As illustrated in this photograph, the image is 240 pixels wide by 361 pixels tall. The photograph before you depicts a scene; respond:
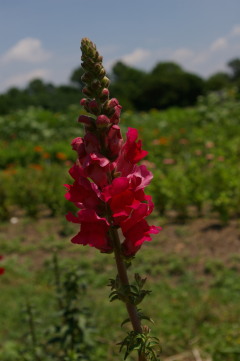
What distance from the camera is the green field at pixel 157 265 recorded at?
3.74 metres

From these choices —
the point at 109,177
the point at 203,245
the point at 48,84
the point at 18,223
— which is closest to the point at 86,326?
the point at 109,177

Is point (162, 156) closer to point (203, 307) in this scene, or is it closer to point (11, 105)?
point (203, 307)

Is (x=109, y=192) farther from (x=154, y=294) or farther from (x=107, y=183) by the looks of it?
(x=154, y=294)

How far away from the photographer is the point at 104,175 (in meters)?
1.28

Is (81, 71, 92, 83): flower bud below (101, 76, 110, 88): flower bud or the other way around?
the other way around

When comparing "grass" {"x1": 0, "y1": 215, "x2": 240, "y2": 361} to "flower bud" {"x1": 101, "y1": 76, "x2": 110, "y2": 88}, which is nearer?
"flower bud" {"x1": 101, "y1": 76, "x2": 110, "y2": 88}

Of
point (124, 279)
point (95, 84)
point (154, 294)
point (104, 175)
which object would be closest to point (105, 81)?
point (95, 84)

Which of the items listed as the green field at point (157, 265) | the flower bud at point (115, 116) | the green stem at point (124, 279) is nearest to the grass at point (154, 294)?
the green field at point (157, 265)

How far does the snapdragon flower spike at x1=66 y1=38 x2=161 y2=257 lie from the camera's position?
1.25m

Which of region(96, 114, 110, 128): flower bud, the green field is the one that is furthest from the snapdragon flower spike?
the green field

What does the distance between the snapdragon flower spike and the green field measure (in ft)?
4.55

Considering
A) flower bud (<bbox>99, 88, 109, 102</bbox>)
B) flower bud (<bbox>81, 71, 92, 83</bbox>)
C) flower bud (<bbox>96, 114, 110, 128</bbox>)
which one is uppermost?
flower bud (<bbox>81, 71, 92, 83</bbox>)

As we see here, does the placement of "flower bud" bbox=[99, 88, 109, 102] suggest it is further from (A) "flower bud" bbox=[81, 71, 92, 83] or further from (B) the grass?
(B) the grass

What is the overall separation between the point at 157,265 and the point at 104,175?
13.7 ft
